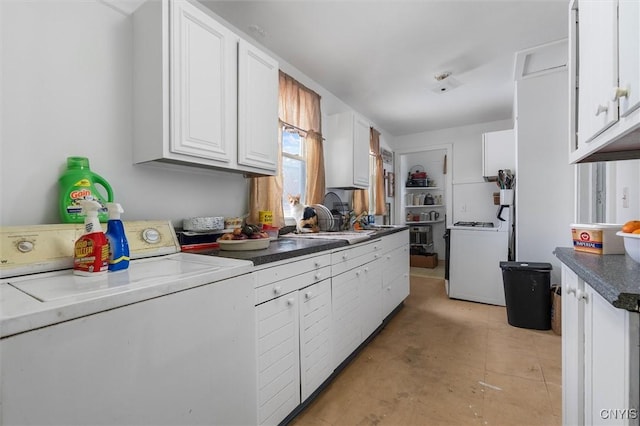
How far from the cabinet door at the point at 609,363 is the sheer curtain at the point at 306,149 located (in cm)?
188

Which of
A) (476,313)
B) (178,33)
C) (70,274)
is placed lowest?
(476,313)

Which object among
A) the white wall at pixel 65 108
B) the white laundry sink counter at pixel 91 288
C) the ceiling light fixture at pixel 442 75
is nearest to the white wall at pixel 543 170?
the ceiling light fixture at pixel 442 75

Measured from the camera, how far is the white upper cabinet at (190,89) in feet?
4.51

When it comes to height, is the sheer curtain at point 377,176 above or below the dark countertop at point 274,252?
above

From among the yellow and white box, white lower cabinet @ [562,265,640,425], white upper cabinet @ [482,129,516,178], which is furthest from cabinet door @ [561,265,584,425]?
white upper cabinet @ [482,129,516,178]

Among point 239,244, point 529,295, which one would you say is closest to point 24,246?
point 239,244

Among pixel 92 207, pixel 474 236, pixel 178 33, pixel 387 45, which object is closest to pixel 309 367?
pixel 92 207

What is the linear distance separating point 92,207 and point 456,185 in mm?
5271

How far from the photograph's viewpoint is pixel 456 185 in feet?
16.8

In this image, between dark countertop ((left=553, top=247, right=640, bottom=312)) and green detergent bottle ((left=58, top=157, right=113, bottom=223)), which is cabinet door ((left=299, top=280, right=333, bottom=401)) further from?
dark countertop ((left=553, top=247, right=640, bottom=312))

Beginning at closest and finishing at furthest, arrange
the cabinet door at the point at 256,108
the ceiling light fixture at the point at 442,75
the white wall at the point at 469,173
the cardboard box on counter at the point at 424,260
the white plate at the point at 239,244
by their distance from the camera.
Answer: the white plate at the point at 239,244 → the cabinet door at the point at 256,108 → the ceiling light fixture at the point at 442,75 → the white wall at the point at 469,173 → the cardboard box on counter at the point at 424,260

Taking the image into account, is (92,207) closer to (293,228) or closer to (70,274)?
(70,274)

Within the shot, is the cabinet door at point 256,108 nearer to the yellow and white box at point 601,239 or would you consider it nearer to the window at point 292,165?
the window at point 292,165

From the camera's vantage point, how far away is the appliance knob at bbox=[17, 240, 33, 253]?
101 centimetres
